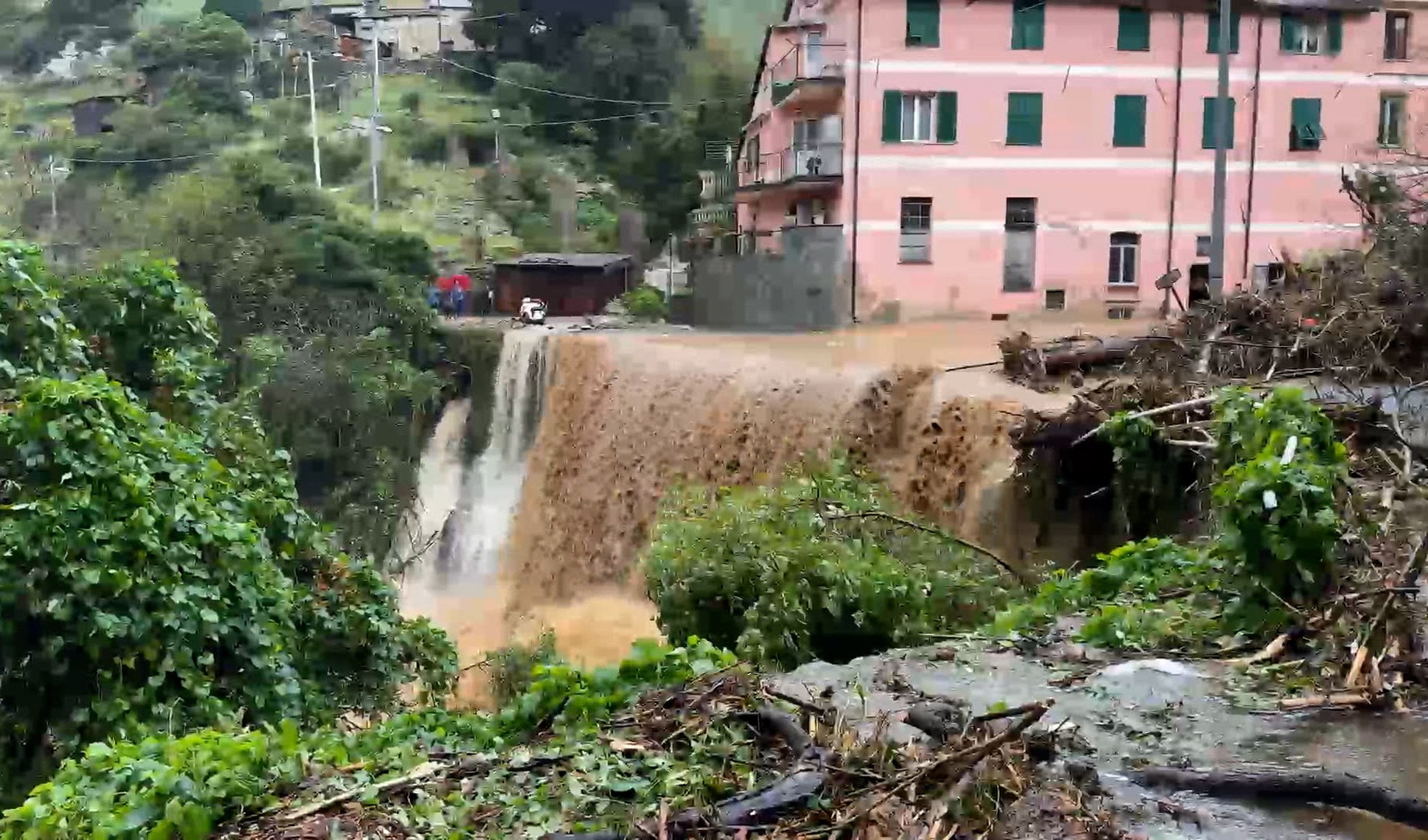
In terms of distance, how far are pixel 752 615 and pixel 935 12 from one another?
64.4 feet

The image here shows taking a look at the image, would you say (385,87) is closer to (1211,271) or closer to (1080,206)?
(1080,206)

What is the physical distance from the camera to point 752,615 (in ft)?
31.9

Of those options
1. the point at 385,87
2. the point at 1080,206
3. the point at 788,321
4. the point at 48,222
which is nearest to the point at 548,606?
the point at 788,321

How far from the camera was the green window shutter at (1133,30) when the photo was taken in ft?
86.9

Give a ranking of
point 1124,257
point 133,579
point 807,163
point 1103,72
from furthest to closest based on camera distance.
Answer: point 807,163 → point 1124,257 → point 1103,72 → point 133,579

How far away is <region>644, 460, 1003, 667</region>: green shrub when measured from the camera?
9.82 meters

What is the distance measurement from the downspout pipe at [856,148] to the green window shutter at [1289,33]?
356 inches

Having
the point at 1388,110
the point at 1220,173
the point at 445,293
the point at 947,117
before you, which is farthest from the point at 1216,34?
the point at 445,293

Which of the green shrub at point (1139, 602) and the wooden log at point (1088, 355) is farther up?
the wooden log at point (1088, 355)

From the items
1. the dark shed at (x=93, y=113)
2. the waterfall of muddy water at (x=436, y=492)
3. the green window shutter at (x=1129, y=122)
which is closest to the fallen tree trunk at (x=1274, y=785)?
the waterfall of muddy water at (x=436, y=492)

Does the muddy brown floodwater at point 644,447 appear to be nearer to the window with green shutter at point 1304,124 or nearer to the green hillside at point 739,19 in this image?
the window with green shutter at point 1304,124

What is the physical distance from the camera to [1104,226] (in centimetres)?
2725

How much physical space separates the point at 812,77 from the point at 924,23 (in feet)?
8.49

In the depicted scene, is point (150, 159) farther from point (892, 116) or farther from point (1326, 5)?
point (1326, 5)
